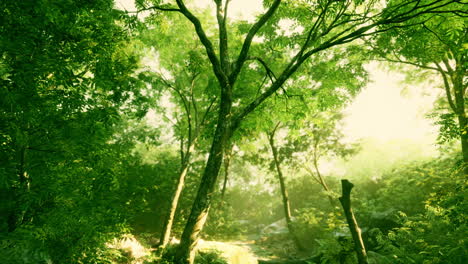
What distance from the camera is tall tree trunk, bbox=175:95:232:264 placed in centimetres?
505

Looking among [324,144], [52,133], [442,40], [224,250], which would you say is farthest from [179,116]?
[442,40]

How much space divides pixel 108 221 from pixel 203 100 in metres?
9.10

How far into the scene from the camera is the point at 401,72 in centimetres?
1158

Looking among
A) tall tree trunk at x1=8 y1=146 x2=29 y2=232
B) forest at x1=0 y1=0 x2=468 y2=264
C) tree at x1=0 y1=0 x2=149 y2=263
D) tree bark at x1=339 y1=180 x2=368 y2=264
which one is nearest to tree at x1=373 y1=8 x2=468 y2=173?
forest at x1=0 y1=0 x2=468 y2=264

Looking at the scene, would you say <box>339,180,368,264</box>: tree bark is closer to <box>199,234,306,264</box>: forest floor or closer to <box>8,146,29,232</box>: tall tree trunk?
<box>199,234,306,264</box>: forest floor

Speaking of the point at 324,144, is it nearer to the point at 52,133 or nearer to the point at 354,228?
the point at 354,228

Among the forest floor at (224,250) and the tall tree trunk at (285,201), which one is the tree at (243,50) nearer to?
the forest floor at (224,250)

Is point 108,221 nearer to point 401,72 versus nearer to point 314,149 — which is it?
point 314,149

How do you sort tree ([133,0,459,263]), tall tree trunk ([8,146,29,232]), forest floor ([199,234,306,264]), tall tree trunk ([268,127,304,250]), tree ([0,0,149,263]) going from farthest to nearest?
tall tree trunk ([268,127,304,250]) < forest floor ([199,234,306,264]) < tree ([133,0,459,263]) < tall tree trunk ([8,146,29,232]) < tree ([0,0,149,263])

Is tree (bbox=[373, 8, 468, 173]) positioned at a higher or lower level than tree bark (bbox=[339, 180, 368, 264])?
higher

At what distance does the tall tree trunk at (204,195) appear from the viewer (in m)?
5.05

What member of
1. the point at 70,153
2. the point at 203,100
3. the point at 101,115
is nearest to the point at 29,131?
the point at 70,153

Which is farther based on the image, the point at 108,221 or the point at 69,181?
the point at 108,221

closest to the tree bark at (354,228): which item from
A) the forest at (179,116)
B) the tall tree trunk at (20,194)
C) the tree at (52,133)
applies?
the forest at (179,116)
